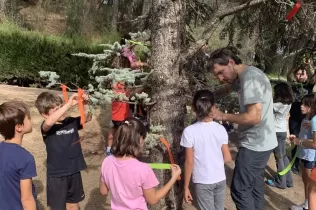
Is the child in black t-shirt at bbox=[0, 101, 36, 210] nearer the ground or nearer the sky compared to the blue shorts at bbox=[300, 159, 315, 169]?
nearer the sky

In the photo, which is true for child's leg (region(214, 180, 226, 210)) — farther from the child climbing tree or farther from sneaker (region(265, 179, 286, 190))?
sneaker (region(265, 179, 286, 190))

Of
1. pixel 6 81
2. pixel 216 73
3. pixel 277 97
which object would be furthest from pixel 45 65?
pixel 216 73

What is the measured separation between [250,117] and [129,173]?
112cm

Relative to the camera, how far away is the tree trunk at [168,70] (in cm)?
322

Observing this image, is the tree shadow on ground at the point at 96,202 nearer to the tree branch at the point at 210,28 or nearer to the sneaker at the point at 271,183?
the tree branch at the point at 210,28

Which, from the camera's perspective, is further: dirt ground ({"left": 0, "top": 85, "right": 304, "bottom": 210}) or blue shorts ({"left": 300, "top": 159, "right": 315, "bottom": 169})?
dirt ground ({"left": 0, "top": 85, "right": 304, "bottom": 210})

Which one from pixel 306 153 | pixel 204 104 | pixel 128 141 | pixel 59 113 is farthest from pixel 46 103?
pixel 306 153

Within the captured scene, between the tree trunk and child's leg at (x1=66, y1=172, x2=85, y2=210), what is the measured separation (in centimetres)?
83

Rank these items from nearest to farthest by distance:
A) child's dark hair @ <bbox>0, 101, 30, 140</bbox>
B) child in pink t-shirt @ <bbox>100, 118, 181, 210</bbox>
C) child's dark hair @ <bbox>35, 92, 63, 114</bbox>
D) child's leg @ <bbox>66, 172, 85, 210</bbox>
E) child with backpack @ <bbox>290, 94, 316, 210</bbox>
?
child in pink t-shirt @ <bbox>100, 118, 181, 210</bbox>
child's dark hair @ <bbox>0, 101, 30, 140</bbox>
child's dark hair @ <bbox>35, 92, 63, 114</bbox>
child's leg @ <bbox>66, 172, 85, 210</bbox>
child with backpack @ <bbox>290, 94, 316, 210</bbox>

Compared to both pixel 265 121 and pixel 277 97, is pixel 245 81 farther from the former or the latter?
pixel 277 97

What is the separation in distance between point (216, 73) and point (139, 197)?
4.14 feet

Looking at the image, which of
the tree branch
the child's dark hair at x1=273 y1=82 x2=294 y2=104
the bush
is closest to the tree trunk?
the tree branch

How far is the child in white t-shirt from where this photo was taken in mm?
2775

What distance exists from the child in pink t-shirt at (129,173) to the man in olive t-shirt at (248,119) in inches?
31.5
